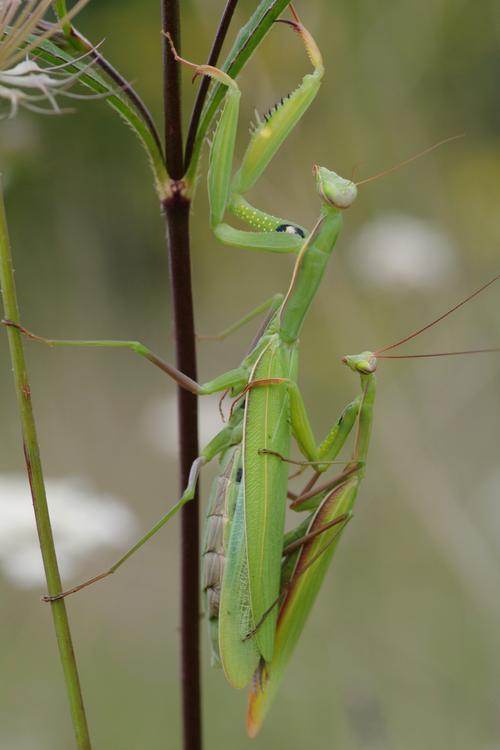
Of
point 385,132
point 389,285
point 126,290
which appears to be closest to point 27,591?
point 126,290

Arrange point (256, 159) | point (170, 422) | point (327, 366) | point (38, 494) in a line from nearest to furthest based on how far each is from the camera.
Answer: point (38, 494) < point (256, 159) < point (170, 422) < point (327, 366)

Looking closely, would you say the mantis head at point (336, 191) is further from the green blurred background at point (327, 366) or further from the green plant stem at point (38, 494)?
the green blurred background at point (327, 366)

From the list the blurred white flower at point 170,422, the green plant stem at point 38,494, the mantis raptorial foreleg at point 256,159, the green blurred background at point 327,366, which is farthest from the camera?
the green blurred background at point 327,366

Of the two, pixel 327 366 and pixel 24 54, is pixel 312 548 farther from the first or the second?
pixel 327 366

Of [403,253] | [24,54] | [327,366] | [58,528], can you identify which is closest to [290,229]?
[24,54]

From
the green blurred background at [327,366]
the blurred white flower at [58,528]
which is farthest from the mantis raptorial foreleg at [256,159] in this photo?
the green blurred background at [327,366]

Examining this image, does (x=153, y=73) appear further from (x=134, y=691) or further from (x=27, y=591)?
(x=134, y=691)
